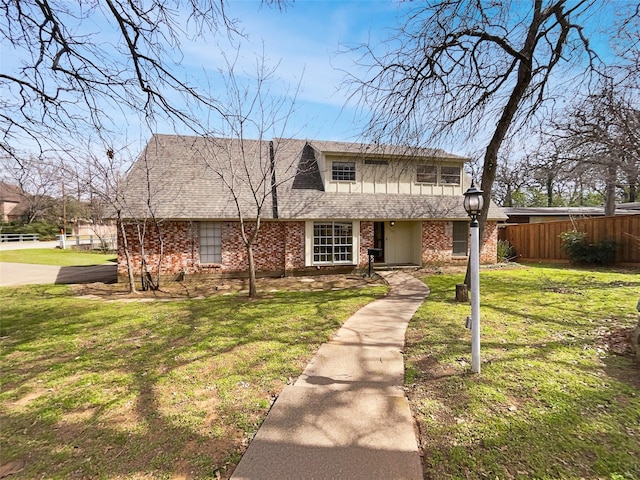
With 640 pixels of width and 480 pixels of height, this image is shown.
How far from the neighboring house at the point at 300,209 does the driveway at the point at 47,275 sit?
7.89ft

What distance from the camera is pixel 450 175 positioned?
48.1 ft

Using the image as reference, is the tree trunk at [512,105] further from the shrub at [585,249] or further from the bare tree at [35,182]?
the bare tree at [35,182]

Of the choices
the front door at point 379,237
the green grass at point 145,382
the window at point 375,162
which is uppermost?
the window at point 375,162

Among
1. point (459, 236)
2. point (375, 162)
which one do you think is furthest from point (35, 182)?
point (459, 236)

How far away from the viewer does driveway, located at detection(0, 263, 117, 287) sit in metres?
11.8

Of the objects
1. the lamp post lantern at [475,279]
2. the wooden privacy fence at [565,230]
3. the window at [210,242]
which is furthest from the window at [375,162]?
the lamp post lantern at [475,279]

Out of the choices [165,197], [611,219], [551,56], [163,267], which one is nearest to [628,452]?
[551,56]

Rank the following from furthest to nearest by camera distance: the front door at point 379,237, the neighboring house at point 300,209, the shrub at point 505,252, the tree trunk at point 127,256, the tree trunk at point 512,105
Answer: the shrub at point 505,252
the front door at point 379,237
the neighboring house at point 300,209
the tree trunk at point 127,256
the tree trunk at point 512,105

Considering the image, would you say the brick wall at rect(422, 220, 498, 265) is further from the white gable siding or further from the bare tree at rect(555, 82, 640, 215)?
the bare tree at rect(555, 82, 640, 215)

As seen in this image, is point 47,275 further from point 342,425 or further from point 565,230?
point 565,230

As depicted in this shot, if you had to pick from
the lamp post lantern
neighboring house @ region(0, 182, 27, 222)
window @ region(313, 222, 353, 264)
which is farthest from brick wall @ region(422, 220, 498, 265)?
neighboring house @ region(0, 182, 27, 222)

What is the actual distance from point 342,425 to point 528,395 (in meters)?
2.13

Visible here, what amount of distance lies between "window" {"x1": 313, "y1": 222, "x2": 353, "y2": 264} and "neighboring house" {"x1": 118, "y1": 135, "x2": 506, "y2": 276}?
4 centimetres

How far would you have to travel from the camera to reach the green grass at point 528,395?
244 centimetres
